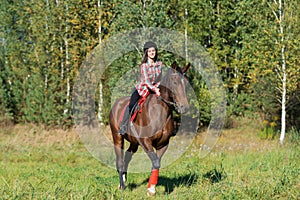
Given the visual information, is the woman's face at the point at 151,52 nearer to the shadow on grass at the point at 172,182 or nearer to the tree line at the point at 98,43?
the shadow on grass at the point at 172,182

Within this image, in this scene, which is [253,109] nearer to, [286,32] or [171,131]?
[286,32]

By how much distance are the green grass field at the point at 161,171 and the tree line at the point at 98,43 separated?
1.29 meters

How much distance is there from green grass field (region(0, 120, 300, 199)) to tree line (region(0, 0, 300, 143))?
1.29 metres

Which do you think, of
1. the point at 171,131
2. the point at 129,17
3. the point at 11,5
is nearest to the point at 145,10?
the point at 129,17

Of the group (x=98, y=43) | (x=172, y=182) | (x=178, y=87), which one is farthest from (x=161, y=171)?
(x=98, y=43)

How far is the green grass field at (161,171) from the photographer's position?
288 inches

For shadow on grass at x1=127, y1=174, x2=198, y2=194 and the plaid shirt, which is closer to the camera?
the plaid shirt

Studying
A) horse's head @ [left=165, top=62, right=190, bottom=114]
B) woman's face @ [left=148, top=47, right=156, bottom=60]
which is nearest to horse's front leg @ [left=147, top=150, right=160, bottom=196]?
horse's head @ [left=165, top=62, right=190, bottom=114]

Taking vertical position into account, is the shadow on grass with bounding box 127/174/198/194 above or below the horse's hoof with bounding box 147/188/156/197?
below

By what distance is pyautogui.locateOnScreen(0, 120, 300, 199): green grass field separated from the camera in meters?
7.30

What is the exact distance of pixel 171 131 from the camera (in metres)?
8.14

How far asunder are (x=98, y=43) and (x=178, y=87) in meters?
12.7

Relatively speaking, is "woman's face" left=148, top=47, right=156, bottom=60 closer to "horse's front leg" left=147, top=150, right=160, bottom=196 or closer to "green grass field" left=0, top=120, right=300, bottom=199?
"horse's front leg" left=147, top=150, right=160, bottom=196

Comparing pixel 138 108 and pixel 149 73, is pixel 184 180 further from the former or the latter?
pixel 149 73
